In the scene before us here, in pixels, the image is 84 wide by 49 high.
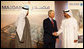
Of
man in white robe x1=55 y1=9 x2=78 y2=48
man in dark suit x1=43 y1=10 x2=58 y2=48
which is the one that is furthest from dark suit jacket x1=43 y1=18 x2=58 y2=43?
man in white robe x1=55 y1=9 x2=78 y2=48

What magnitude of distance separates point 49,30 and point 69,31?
0.44 m

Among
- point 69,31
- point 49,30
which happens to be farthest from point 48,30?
point 69,31

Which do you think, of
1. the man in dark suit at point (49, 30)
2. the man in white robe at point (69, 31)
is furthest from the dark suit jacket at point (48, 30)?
the man in white robe at point (69, 31)

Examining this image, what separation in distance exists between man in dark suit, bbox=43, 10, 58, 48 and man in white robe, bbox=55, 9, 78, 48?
0.47 ft

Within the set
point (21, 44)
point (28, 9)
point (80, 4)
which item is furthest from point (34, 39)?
point (80, 4)

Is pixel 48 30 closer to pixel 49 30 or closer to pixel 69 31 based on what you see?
pixel 49 30

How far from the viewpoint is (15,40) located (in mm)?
3309

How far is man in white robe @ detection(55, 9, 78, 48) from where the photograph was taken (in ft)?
11.2

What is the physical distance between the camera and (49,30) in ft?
11.0

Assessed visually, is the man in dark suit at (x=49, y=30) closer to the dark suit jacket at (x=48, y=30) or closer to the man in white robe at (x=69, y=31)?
the dark suit jacket at (x=48, y=30)

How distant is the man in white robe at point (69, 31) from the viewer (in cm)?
341

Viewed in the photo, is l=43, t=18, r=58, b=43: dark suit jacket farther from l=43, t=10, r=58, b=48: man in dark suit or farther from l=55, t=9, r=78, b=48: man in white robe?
l=55, t=9, r=78, b=48: man in white robe

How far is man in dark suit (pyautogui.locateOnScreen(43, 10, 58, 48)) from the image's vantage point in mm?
3340

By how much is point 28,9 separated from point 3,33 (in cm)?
73
